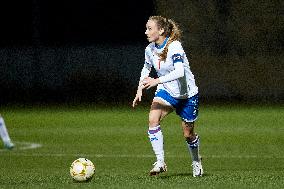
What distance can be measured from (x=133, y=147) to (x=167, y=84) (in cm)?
619

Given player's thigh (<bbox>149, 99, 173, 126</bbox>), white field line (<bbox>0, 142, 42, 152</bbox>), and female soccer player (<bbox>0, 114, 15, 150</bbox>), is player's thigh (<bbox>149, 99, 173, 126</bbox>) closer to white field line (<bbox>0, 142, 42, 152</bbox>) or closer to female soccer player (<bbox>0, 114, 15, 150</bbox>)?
female soccer player (<bbox>0, 114, 15, 150</bbox>)

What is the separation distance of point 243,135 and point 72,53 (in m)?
15.9

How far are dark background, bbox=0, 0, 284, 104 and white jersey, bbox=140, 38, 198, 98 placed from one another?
19.3 metres

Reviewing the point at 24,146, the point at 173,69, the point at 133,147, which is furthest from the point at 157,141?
the point at 24,146

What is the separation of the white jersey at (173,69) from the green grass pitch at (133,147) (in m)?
1.12

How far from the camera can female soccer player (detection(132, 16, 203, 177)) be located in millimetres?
11633

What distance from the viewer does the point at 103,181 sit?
11.3 m

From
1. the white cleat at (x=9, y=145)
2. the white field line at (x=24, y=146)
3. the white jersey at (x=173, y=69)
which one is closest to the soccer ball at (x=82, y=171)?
the white jersey at (x=173, y=69)

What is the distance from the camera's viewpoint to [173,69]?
11844 millimetres

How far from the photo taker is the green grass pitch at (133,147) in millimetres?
11469

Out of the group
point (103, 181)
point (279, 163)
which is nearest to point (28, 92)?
point (279, 163)

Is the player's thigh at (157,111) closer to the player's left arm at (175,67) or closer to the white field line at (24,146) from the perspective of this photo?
the player's left arm at (175,67)

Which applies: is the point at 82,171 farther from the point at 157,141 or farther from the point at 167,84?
the point at 167,84

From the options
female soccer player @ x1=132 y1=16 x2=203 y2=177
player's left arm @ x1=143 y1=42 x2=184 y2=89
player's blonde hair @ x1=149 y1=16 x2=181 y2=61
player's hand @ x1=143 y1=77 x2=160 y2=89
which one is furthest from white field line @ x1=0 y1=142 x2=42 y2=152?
player's hand @ x1=143 y1=77 x2=160 y2=89
